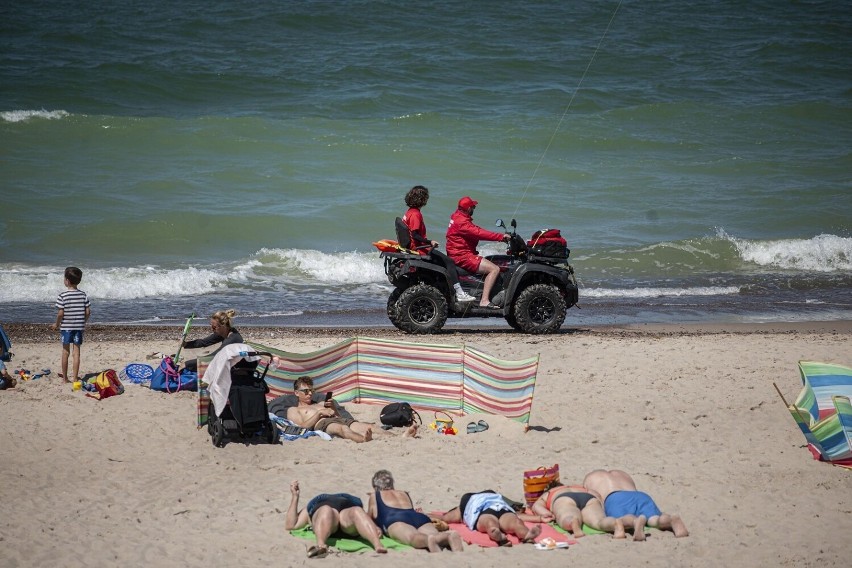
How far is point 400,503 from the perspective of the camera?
7.20 meters

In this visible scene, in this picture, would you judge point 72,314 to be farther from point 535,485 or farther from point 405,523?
point 535,485

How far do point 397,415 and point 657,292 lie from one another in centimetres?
909

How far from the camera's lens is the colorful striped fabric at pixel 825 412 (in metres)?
8.18

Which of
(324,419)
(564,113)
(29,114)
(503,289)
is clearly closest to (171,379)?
(324,419)

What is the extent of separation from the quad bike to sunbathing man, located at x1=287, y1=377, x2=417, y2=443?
10.2 ft

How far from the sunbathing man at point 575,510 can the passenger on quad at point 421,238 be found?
5.04 m

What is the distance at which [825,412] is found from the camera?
843 centimetres

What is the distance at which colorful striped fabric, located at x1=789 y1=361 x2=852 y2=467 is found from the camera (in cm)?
818

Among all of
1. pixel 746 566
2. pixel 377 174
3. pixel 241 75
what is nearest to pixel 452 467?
pixel 746 566

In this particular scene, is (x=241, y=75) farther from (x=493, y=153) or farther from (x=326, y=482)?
(x=326, y=482)

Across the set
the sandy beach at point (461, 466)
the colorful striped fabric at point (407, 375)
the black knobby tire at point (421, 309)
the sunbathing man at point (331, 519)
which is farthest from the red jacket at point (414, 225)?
the sunbathing man at point (331, 519)

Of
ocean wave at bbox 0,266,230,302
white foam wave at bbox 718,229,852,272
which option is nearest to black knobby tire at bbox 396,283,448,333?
ocean wave at bbox 0,266,230,302

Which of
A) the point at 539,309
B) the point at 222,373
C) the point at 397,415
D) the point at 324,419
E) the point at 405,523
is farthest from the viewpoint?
the point at 539,309

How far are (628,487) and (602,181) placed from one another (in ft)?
Answer: 59.6
